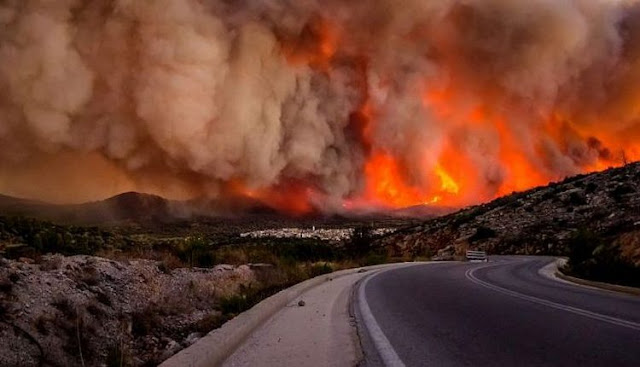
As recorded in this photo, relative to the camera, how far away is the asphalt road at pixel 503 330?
5.38m

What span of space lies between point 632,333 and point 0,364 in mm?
7348

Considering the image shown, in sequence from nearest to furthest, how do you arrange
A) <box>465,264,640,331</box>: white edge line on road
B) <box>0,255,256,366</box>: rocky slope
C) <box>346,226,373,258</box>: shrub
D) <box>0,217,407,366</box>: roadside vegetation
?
1. <box>0,255,256,366</box>: rocky slope
2. <box>0,217,407,366</box>: roadside vegetation
3. <box>465,264,640,331</box>: white edge line on road
4. <box>346,226,373,258</box>: shrub

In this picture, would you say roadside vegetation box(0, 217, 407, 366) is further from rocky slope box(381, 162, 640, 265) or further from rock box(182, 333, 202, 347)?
rocky slope box(381, 162, 640, 265)

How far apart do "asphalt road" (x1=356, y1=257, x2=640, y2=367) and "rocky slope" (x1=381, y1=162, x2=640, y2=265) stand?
31.4m

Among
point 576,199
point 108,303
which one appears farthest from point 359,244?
point 108,303

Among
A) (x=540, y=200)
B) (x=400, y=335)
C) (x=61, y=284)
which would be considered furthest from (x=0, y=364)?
(x=540, y=200)

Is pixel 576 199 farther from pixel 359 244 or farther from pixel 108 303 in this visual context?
pixel 108 303

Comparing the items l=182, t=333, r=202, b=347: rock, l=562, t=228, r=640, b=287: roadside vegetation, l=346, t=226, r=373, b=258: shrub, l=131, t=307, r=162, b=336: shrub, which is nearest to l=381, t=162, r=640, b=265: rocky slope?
l=346, t=226, r=373, b=258: shrub

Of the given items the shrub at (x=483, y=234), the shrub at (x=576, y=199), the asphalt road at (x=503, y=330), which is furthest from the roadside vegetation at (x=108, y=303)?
the shrub at (x=576, y=199)

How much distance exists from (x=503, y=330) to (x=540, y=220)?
52.6 meters

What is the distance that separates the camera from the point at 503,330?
23.4 feet

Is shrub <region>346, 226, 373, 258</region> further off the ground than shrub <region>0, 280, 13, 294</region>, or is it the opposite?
shrub <region>346, 226, 373, 258</region>

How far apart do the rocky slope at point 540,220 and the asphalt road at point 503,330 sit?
31.4 m

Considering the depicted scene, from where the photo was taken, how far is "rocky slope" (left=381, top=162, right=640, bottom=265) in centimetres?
4612
